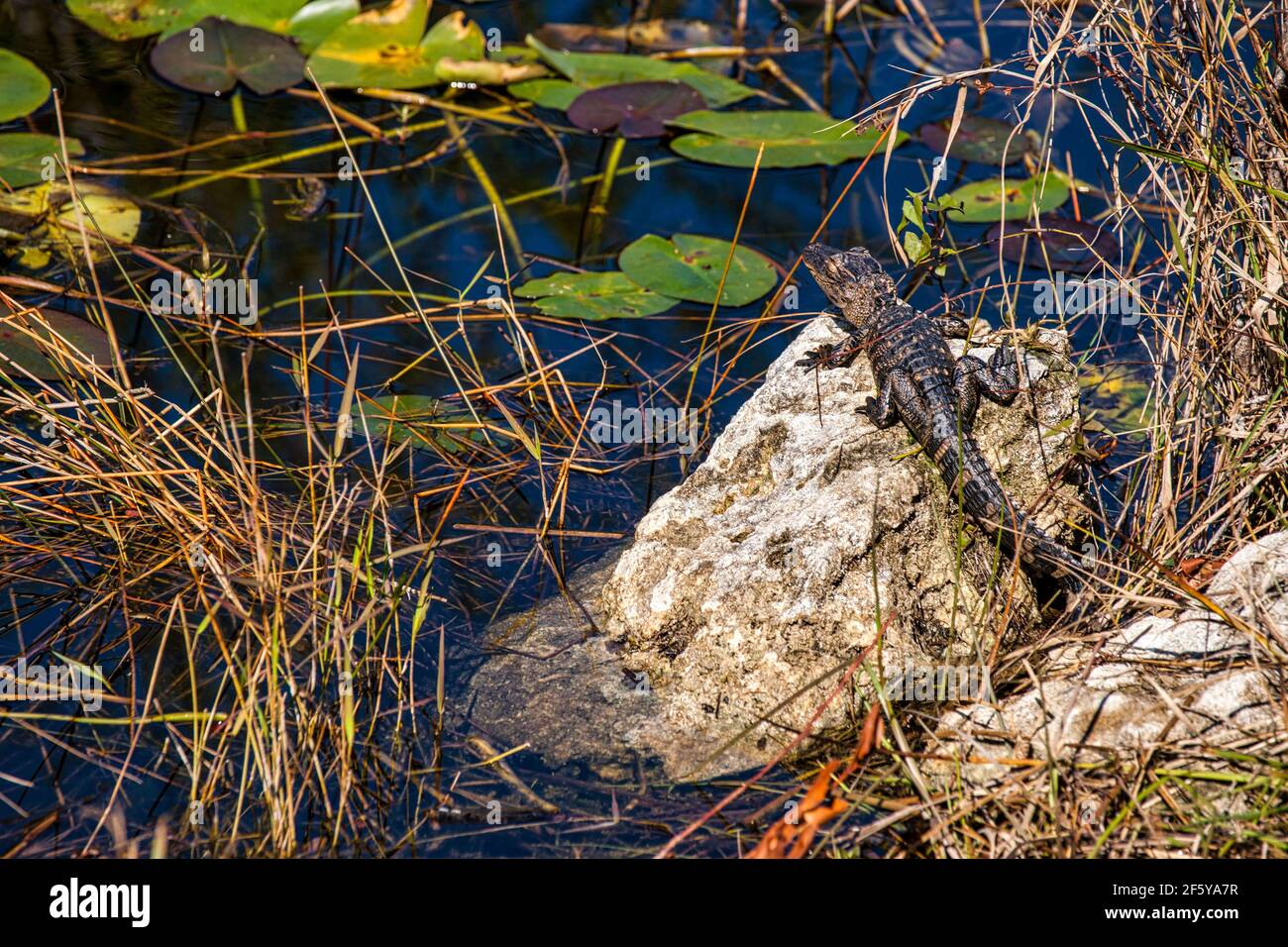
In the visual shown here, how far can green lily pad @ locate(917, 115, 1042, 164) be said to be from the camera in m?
6.05

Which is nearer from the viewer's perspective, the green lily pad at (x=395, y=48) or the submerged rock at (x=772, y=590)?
the submerged rock at (x=772, y=590)

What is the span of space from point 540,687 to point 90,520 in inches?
67.0

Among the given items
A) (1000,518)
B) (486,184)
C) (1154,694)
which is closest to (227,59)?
(486,184)

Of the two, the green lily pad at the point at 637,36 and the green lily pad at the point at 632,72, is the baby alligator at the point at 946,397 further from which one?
the green lily pad at the point at 637,36

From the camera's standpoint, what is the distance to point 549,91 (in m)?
6.55

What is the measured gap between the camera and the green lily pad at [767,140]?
19.7 ft

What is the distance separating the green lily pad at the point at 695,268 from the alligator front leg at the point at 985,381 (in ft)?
5.15

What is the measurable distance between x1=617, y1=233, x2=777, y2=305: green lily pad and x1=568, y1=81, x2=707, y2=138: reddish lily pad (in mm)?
1122

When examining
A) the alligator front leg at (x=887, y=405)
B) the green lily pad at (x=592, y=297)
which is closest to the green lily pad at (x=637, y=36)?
the green lily pad at (x=592, y=297)

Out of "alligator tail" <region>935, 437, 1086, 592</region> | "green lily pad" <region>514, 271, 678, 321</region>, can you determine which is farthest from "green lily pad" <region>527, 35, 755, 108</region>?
"alligator tail" <region>935, 437, 1086, 592</region>

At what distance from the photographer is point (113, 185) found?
575 centimetres

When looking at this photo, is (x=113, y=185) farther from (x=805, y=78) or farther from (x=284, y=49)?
(x=805, y=78)

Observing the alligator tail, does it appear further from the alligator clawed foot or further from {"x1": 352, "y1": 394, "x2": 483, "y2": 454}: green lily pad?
{"x1": 352, "y1": 394, "x2": 483, "y2": 454}: green lily pad

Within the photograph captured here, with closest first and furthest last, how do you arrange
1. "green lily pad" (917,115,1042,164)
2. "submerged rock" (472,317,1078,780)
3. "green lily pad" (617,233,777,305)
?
1. "submerged rock" (472,317,1078,780)
2. "green lily pad" (617,233,777,305)
3. "green lily pad" (917,115,1042,164)
